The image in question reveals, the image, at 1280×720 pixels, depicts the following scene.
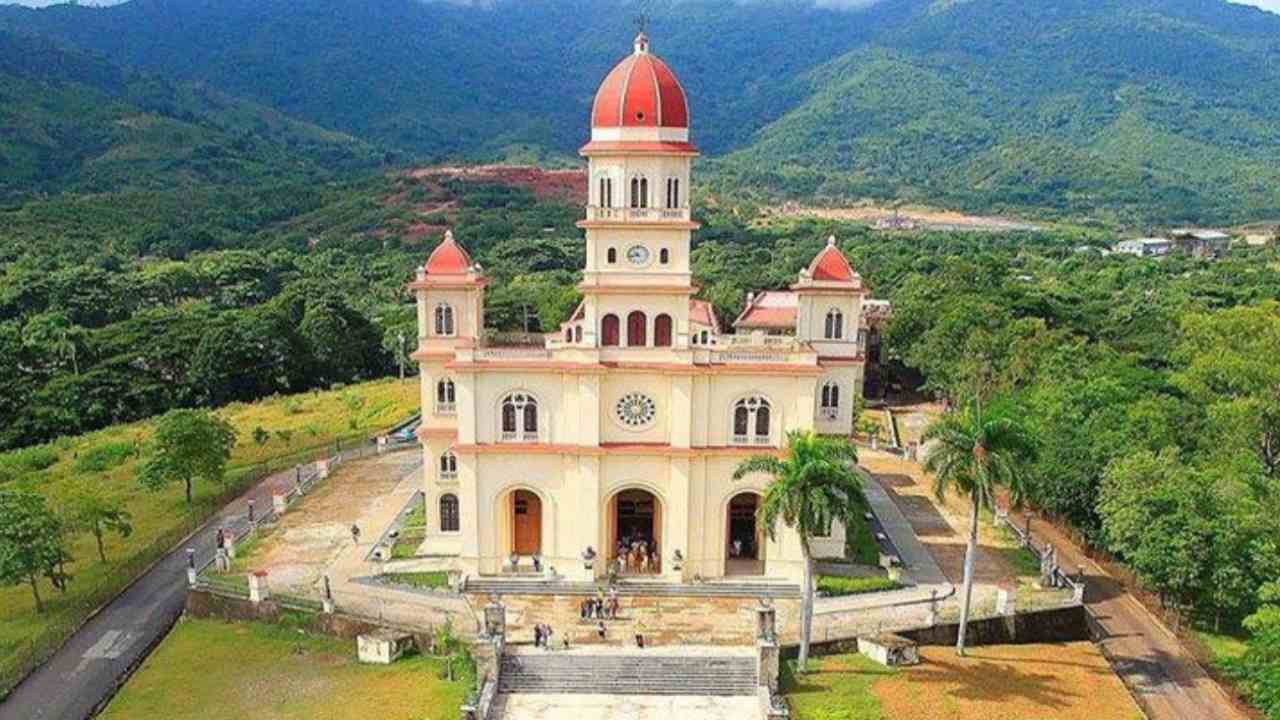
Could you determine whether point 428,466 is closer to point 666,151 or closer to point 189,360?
point 666,151

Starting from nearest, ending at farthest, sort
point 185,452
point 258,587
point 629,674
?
point 629,674 → point 258,587 → point 185,452

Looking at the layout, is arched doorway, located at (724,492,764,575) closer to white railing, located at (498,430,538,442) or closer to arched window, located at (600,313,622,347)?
arched window, located at (600,313,622,347)

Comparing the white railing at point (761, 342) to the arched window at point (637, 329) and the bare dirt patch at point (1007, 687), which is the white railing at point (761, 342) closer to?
the arched window at point (637, 329)

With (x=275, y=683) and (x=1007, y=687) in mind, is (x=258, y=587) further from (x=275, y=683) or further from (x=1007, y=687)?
(x=1007, y=687)

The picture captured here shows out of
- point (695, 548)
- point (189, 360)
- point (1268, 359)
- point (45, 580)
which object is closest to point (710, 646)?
point (695, 548)

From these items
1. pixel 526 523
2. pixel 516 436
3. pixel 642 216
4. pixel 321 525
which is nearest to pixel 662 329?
pixel 642 216

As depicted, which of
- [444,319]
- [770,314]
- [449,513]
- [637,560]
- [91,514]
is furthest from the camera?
[770,314]
